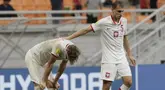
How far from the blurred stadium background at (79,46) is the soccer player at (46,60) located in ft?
7.51

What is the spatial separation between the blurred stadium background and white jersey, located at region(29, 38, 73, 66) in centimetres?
230

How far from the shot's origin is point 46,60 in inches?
379

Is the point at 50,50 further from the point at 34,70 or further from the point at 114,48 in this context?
the point at 114,48

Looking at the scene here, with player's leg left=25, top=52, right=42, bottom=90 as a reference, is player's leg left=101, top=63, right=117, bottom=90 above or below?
below

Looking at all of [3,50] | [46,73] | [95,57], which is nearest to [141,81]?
[95,57]

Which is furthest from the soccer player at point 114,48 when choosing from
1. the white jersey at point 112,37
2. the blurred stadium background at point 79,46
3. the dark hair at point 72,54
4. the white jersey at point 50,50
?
the blurred stadium background at point 79,46

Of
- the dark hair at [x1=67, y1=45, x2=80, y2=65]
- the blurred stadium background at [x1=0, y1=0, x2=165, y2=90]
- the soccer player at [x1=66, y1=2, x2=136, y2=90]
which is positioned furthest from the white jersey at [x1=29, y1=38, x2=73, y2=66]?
the blurred stadium background at [x1=0, y1=0, x2=165, y2=90]

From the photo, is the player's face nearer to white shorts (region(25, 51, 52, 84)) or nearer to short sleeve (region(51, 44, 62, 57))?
short sleeve (region(51, 44, 62, 57))

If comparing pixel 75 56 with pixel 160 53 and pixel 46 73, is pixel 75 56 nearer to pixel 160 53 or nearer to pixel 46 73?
pixel 46 73

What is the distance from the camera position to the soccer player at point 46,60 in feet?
29.6

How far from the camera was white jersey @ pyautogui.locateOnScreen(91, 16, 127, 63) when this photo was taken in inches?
402

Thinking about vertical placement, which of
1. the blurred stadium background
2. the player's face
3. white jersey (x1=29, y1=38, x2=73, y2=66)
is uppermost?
the player's face

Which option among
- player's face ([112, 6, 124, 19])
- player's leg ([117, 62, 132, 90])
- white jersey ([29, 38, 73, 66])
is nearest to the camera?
white jersey ([29, 38, 73, 66])

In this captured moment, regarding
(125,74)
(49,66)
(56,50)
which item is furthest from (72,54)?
(125,74)
